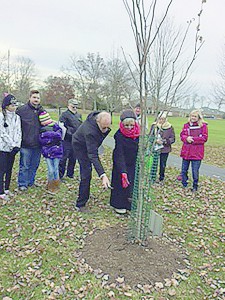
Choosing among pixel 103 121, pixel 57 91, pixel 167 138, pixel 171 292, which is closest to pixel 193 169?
pixel 167 138

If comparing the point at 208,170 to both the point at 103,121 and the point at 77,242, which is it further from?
the point at 77,242

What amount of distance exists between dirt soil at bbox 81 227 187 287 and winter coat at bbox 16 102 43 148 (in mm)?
2248

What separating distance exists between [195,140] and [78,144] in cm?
267

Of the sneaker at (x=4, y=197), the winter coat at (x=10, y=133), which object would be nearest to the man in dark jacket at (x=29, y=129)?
the winter coat at (x=10, y=133)

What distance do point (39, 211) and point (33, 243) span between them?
1077mm

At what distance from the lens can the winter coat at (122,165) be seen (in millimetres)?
4930

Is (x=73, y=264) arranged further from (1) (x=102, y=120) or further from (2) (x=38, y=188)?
(2) (x=38, y=188)

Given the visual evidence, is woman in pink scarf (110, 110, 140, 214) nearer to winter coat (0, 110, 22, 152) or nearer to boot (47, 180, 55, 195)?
boot (47, 180, 55, 195)

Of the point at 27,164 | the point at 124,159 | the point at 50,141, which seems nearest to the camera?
the point at 124,159

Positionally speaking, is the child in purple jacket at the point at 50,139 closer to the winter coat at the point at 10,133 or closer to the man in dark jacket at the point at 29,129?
the man in dark jacket at the point at 29,129

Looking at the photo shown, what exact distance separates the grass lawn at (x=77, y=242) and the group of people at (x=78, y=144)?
337 millimetres

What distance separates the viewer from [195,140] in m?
6.41

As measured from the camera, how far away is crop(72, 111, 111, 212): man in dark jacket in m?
4.60

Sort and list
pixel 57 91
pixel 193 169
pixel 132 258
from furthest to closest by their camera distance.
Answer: pixel 57 91
pixel 193 169
pixel 132 258
